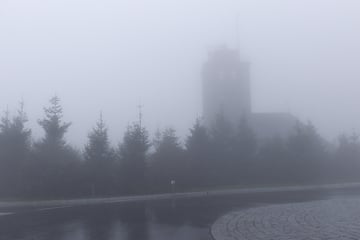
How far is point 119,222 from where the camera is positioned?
61.8ft

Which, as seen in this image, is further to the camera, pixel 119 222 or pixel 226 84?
pixel 226 84

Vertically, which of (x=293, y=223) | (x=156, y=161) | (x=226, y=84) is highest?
(x=226, y=84)

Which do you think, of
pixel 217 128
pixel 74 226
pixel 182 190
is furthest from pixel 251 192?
pixel 74 226

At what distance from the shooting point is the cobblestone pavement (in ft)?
47.0

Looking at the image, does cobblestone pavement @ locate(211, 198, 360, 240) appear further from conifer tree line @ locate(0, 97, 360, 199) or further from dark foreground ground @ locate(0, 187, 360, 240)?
conifer tree line @ locate(0, 97, 360, 199)

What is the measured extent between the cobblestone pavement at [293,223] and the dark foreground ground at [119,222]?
31.7 inches

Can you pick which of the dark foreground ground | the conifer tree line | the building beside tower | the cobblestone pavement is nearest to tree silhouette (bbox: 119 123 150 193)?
the conifer tree line

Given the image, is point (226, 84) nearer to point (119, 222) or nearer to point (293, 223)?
point (119, 222)

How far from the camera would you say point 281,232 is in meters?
14.9

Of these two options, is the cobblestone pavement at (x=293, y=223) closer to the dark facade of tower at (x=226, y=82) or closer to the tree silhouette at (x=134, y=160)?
the tree silhouette at (x=134, y=160)

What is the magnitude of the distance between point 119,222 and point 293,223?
6.24 metres

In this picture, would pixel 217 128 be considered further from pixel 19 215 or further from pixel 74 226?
pixel 74 226

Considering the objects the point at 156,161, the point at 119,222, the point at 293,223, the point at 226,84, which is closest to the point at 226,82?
the point at 226,84

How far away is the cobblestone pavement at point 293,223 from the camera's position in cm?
1432
